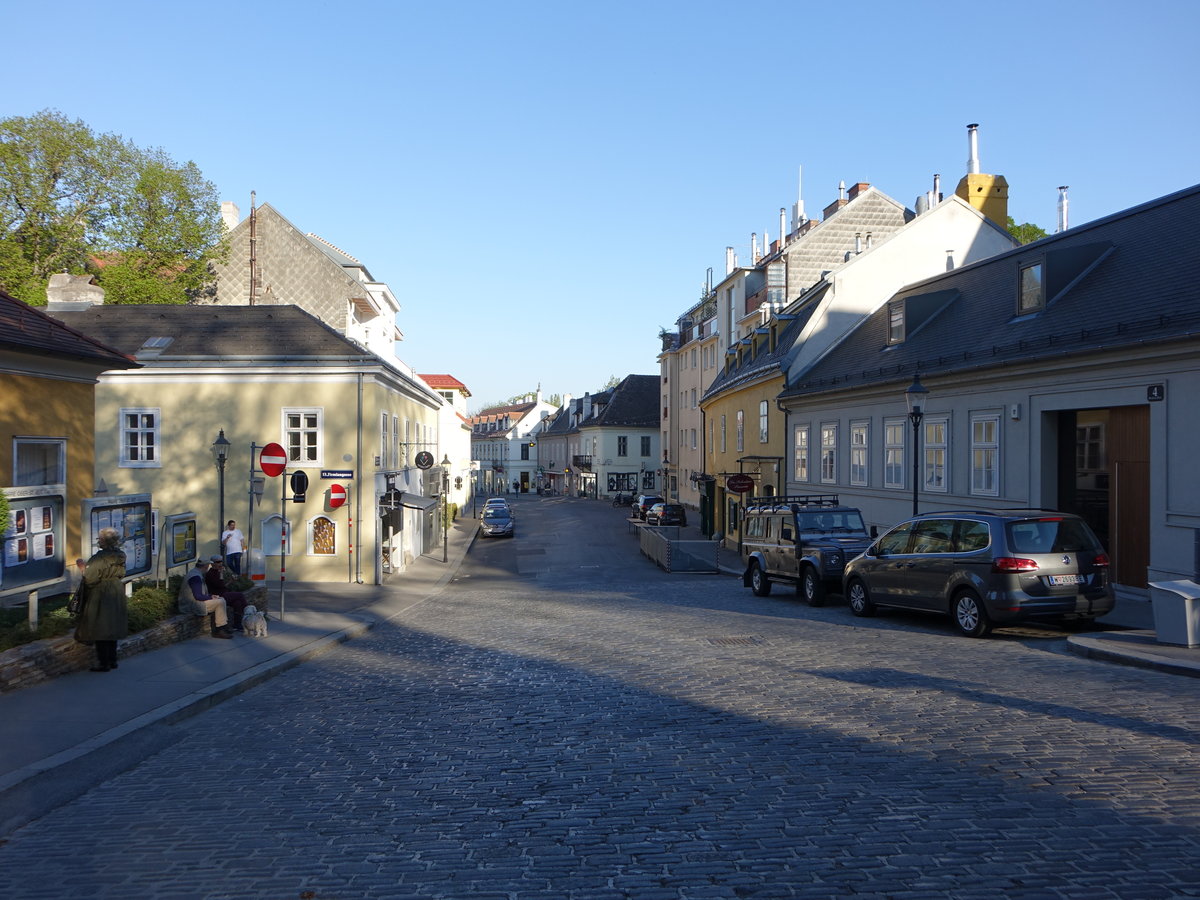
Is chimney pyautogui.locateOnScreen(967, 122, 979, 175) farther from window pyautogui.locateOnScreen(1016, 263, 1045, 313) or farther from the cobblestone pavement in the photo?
the cobblestone pavement

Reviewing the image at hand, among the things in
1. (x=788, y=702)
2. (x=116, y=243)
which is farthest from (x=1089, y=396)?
(x=116, y=243)

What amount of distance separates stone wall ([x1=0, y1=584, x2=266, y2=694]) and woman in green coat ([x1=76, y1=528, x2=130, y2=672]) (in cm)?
28

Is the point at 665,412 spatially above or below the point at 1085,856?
above

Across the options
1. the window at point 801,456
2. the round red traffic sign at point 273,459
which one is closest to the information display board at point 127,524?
the round red traffic sign at point 273,459

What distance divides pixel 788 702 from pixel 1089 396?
12.0 meters

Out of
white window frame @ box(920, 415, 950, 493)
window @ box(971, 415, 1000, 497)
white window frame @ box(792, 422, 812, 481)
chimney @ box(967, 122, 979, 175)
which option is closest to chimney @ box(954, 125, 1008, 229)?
chimney @ box(967, 122, 979, 175)

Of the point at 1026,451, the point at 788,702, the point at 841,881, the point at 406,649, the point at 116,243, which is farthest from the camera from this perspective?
the point at 116,243

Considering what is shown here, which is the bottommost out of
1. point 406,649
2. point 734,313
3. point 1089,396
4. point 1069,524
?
point 406,649

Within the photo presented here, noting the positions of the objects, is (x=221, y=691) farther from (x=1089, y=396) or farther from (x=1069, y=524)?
(x=1089, y=396)

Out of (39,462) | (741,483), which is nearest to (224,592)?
(39,462)

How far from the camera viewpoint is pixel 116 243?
4391 centimetres

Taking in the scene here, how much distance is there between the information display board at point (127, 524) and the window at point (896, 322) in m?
20.4

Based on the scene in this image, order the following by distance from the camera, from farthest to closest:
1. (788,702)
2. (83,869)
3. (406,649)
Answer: (406,649)
(788,702)
(83,869)

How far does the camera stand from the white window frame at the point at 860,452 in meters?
26.6
